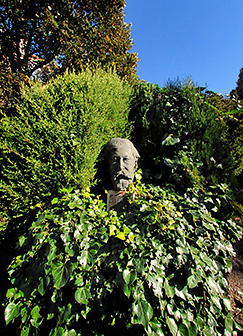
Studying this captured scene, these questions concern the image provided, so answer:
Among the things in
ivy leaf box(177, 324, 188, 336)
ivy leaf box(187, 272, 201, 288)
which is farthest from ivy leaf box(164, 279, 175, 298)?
ivy leaf box(177, 324, 188, 336)

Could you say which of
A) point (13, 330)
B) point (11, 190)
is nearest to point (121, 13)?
point (11, 190)

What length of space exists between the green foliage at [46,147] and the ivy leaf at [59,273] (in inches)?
44.1

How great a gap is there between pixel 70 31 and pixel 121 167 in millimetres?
6509

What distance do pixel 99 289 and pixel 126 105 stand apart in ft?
13.0

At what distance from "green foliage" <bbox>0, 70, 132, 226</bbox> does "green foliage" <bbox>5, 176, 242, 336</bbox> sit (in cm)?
74

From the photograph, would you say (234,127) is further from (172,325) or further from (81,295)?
(81,295)

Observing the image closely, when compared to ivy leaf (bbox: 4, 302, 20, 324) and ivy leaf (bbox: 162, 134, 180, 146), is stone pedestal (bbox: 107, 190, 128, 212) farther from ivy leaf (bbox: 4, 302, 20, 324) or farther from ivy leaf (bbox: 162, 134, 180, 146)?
ivy leaf (bbox: 162, 134, 180, 146)

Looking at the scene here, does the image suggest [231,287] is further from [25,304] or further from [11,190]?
[11,190]

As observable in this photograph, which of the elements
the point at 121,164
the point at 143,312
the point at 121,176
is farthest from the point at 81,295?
the point at 121,164

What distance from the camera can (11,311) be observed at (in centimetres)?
166

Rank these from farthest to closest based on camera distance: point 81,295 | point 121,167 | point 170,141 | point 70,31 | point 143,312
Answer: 1. point 70,31
2. point 170,141
3. point 121,167
4. point 81,295
5. point 143,312

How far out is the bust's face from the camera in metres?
2.79

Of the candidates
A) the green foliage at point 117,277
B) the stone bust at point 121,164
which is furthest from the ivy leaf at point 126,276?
the stone bust at point 121,164

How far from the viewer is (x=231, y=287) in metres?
2.59
